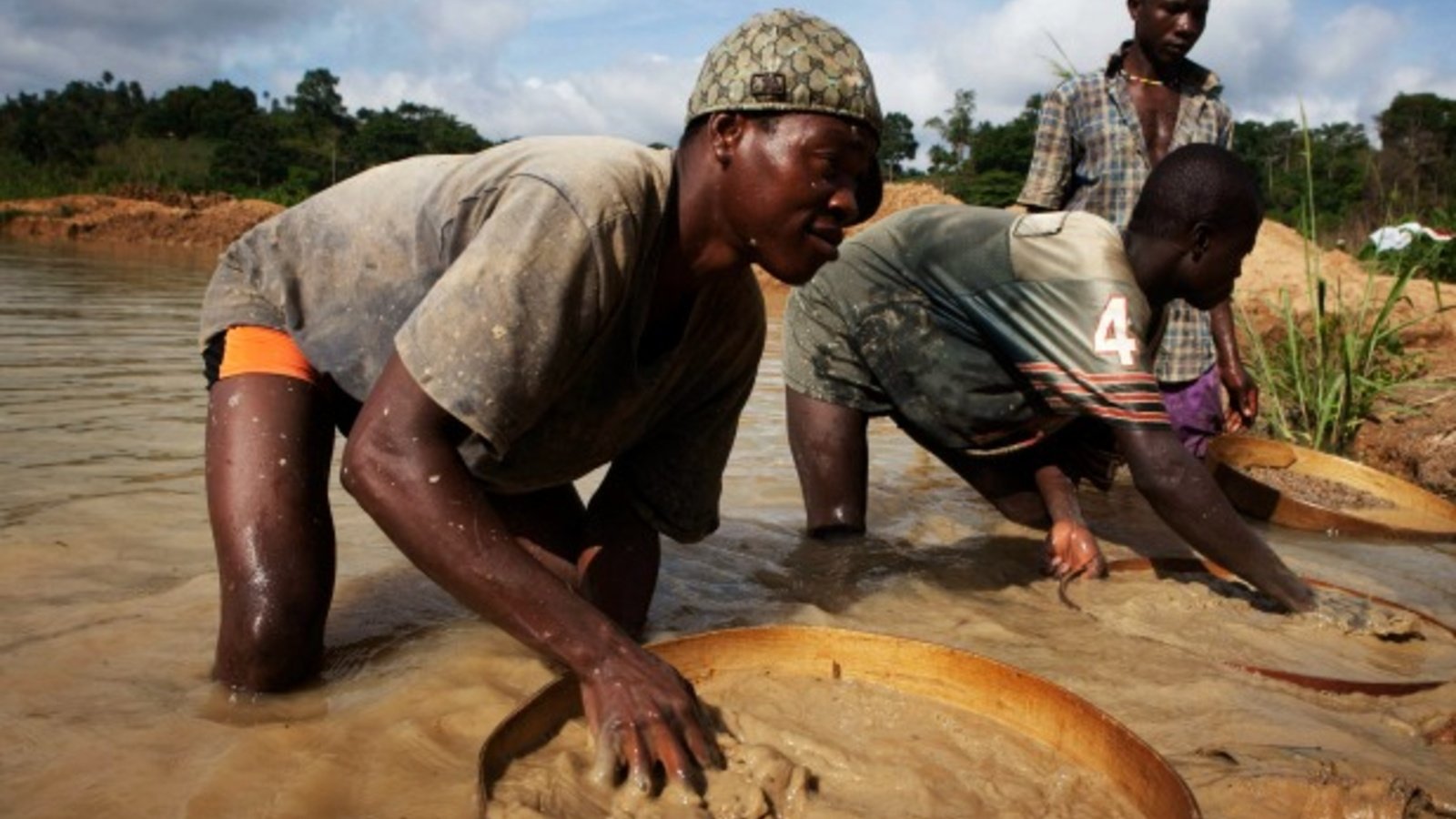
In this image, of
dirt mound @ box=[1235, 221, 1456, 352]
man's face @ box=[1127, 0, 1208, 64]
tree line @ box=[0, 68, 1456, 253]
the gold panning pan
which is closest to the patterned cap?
the gold panning pan

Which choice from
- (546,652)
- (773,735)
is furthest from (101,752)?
(773,735)

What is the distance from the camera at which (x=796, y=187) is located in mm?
1798

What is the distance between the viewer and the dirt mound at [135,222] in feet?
73.5

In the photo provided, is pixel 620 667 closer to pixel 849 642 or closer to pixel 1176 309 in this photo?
pixel 849 642

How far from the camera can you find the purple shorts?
155 inches

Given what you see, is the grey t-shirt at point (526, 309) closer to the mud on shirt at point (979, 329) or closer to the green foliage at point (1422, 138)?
the mud on shirt at point (979, 329)

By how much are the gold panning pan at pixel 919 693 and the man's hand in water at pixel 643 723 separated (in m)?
0.11

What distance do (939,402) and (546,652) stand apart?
73.8 inches

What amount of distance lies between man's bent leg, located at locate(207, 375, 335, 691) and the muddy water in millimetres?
86

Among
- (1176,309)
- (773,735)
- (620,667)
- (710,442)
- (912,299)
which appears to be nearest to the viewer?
(620,667)

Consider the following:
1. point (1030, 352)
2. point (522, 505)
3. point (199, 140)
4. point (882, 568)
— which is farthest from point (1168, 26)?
point (199, 140)

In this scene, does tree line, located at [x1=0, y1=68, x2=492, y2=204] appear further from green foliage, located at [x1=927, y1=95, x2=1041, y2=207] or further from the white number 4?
the white number 4

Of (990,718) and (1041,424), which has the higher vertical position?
(1041,424)

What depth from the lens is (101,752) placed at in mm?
1729
